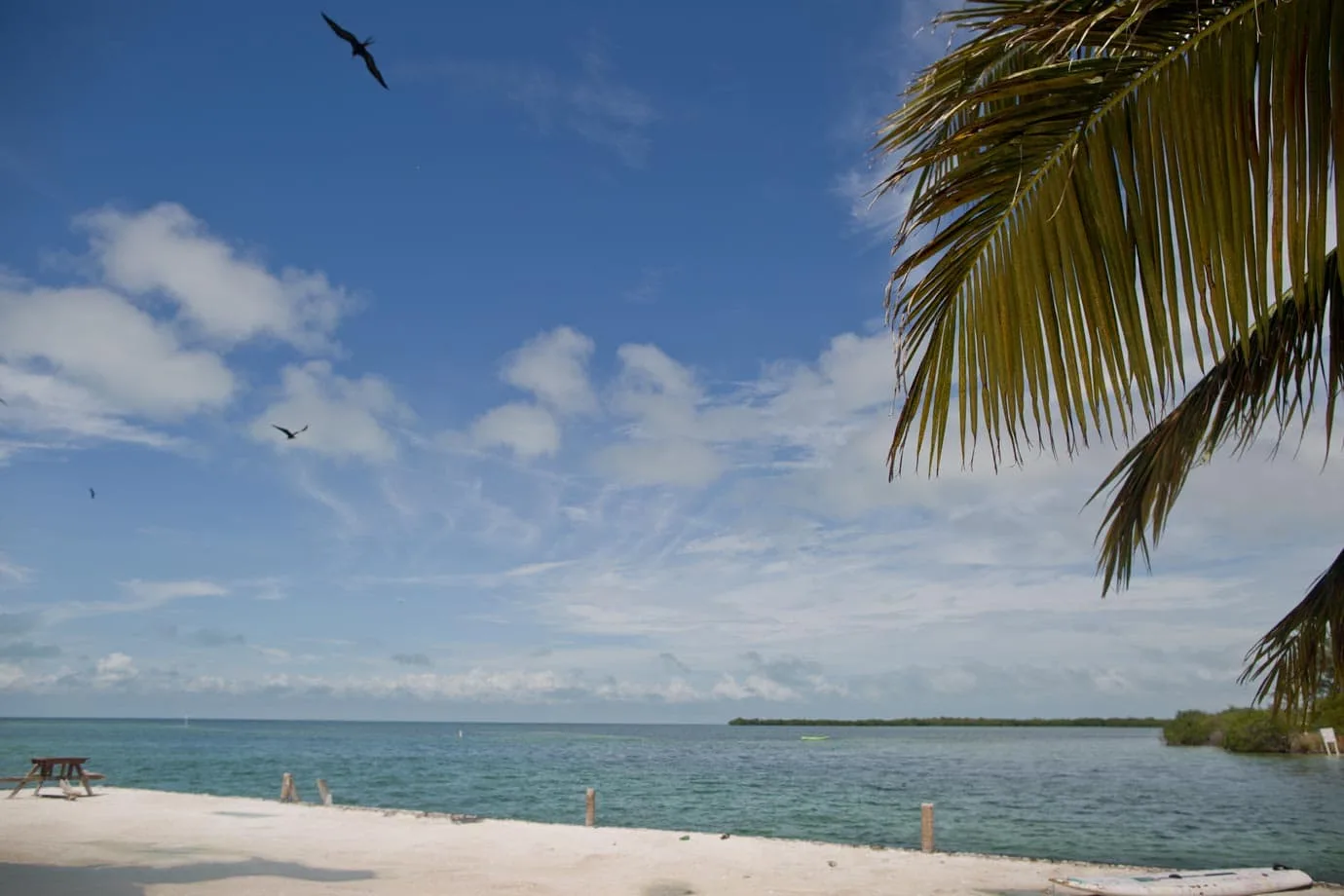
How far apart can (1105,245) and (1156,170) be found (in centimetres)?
16

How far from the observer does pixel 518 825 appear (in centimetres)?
1983

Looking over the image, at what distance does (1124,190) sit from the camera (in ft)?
6.01

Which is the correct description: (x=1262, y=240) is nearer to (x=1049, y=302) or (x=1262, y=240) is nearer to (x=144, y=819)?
(x=1049, y=302)

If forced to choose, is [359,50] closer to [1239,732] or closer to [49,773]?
[49,773]

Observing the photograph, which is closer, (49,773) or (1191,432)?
(1191,432)

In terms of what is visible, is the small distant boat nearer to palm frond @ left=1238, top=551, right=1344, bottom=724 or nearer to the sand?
the sand

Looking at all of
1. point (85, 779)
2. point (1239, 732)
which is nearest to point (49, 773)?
point (85, 779)

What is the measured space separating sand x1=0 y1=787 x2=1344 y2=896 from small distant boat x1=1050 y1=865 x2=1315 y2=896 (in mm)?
621

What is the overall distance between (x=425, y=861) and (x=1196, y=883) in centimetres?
1139

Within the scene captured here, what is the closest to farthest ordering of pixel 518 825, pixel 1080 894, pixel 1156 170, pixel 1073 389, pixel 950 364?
pixel 1156 170
pixel 1073 389
pixel 950 364
pixel 1080 894
pixel 518 825

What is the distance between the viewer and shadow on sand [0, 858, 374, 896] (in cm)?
1101

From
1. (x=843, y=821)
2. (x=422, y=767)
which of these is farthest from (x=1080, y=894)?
(x=422, y=767)

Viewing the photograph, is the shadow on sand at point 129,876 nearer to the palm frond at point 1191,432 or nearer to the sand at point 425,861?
the sand at point 425,861

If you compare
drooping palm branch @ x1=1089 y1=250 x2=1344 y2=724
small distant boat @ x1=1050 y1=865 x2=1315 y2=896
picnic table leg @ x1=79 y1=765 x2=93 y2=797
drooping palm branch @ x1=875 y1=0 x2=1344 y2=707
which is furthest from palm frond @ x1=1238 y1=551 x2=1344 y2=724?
picnic table leg @ x1=79 y1=765 x2=93 y2=797
